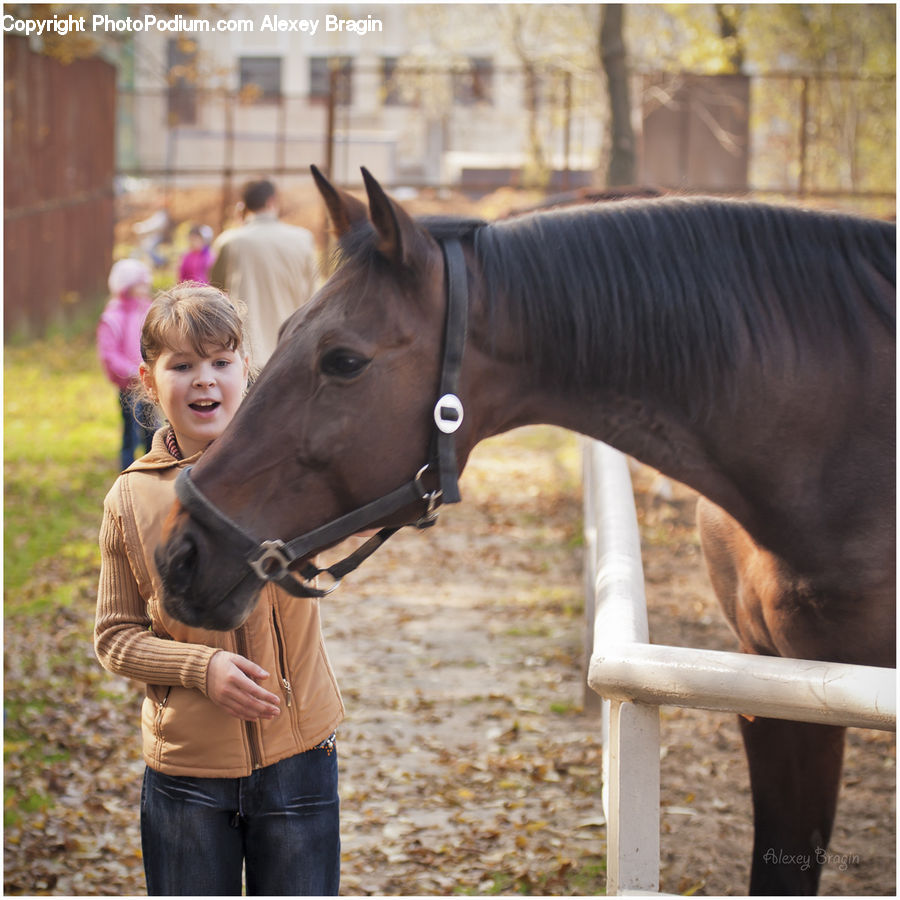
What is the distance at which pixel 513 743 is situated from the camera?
4500mm

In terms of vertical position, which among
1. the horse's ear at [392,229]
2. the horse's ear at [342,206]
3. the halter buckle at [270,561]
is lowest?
the halter buckle at [270,561]

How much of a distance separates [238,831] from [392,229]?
1.21 meters

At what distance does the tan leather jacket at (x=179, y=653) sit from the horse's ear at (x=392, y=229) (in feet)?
1.96

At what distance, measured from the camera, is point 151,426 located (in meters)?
2.45

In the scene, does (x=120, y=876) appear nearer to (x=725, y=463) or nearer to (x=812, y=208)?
(x=725, y=463)

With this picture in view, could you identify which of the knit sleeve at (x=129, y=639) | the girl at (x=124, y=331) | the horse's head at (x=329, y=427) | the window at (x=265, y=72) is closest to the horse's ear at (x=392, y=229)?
the horse's head at (x=329, y=427)

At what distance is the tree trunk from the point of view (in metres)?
10.4

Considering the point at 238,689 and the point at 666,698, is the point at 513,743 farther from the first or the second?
the point at 666,698

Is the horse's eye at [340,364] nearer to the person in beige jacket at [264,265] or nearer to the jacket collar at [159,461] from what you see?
the jacket collar at [159,461]

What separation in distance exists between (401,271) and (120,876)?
245 centimetres

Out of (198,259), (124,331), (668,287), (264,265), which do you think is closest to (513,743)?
(668,287)

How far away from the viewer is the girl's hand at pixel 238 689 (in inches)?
74.8

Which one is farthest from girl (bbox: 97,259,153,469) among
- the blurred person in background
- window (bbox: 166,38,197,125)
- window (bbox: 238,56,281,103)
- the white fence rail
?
window (bbox: 238,56,281,103)

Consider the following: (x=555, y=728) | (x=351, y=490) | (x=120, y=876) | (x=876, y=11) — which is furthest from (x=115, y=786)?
(x=876, y=11)
